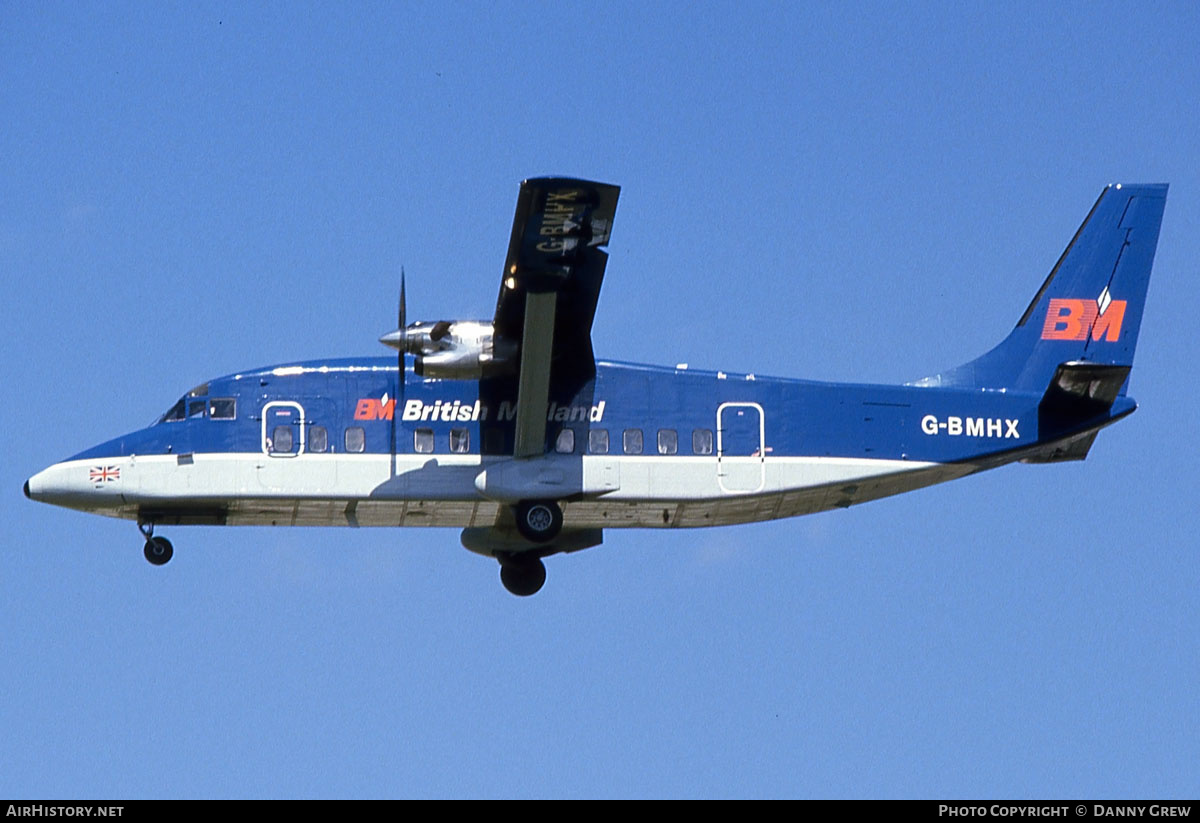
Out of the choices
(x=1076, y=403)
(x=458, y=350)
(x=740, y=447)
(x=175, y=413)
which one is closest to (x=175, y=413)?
(x=175, y=413)

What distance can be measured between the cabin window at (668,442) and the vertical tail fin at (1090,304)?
4180mm

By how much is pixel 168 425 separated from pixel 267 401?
142 cm

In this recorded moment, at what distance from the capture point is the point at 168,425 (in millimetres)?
25969

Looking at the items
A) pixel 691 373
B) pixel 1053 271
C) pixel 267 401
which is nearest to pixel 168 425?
pixel 267 401

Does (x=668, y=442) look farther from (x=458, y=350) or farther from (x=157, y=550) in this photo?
(x=157, y=550)

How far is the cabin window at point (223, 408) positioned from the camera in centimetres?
2583

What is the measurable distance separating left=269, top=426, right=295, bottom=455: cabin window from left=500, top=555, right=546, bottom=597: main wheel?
399 cm

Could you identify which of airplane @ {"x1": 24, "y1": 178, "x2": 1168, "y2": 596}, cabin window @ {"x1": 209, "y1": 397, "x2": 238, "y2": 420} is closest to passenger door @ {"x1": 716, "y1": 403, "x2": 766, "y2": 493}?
airplane @ {"x1": 24, "y1": 178, "x2": 1168, "y2": 596}

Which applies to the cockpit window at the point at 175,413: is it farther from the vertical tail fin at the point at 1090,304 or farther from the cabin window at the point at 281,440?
the vertical tail fin at the point at 1090,304

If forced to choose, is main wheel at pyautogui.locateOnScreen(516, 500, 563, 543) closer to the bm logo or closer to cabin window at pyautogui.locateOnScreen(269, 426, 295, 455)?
cabin window at pyautogui.locateOnScreen(269, 426, 295, 455)

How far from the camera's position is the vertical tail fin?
27594 millimetres

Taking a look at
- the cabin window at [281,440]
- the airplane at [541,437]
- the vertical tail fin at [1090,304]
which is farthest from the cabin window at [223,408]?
the vertical tail fin at [1090,304]
